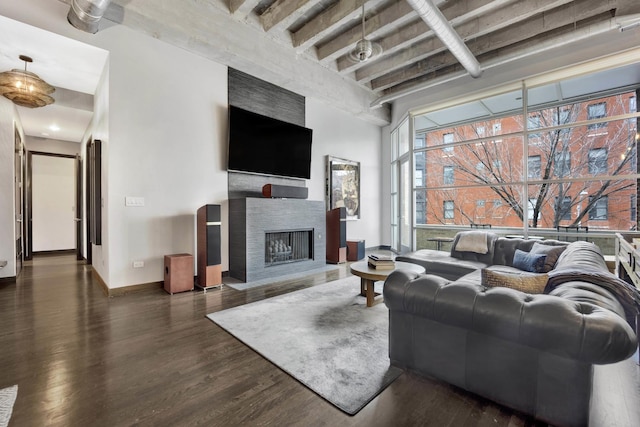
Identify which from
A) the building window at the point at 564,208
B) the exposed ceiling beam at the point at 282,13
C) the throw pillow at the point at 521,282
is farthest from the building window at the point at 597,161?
the exposed ceiling beam at the point at 282,13

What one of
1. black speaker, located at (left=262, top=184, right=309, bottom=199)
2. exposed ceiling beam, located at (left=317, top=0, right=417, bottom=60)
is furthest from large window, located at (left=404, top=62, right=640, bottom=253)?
black speaker, located at (left=262, top=184, right=309, bottom=199)

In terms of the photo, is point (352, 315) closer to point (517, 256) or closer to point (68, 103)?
point (517, 256)

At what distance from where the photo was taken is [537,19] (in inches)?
167

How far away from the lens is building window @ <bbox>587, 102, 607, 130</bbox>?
15.0 ft

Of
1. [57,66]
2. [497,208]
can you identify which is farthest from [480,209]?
[57,66]

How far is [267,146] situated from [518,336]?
14.4ft

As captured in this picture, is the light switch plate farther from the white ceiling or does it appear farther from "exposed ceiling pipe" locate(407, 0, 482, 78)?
"exposed ceiling pipe" locate(407, 0, 482, 78)

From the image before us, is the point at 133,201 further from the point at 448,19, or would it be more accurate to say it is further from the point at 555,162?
the point at 555,162

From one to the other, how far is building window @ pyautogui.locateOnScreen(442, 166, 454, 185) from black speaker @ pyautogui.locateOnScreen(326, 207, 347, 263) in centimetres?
227

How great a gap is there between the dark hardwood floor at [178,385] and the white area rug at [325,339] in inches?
3.1

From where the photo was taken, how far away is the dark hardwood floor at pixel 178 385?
4.81ft

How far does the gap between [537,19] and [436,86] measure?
6.72 ft

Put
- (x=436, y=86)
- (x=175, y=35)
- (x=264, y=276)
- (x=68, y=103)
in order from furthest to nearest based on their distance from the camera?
(x=436, y=86) → (x=68, y=103) → (x=264, y=276) → (x=175, y=35)

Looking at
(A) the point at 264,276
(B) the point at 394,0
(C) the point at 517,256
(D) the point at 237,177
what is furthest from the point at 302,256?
(B) the point at 394,0
